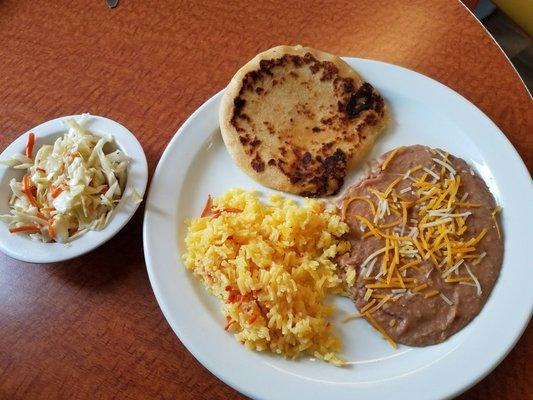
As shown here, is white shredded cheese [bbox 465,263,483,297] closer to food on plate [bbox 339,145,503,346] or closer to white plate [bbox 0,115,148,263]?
food on plate [bbox 339,145,503,346]

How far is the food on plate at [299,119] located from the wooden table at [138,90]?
21 cm

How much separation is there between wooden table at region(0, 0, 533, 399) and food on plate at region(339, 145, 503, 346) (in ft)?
0.69

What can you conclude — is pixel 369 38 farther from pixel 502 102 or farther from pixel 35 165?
pixel 35 165

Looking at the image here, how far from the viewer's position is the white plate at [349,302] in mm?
1340

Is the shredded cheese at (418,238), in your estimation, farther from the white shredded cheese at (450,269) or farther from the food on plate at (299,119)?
the food on plate at (299,119)

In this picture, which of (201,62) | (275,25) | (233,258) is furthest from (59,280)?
(275,25)

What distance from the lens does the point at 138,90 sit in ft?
6.19

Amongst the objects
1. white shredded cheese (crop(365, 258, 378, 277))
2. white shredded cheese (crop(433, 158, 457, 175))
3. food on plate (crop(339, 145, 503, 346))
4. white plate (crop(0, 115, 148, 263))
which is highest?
white shredded cheese (crop(433, 158, 457, 175))

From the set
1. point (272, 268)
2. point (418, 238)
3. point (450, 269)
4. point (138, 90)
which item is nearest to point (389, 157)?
point (418, 238)

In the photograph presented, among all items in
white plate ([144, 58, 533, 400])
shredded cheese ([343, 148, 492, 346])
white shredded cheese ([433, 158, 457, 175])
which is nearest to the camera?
white plate ([144, 58, 533, 400])

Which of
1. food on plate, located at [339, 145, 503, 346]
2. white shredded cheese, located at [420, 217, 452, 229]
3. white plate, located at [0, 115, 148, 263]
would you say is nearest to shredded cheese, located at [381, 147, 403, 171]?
food on plate, located at [339, 145, 503, 346]

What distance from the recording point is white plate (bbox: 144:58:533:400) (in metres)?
1.34

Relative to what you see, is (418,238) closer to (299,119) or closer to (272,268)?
(272,268)

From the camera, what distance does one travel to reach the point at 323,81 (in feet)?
5.76
